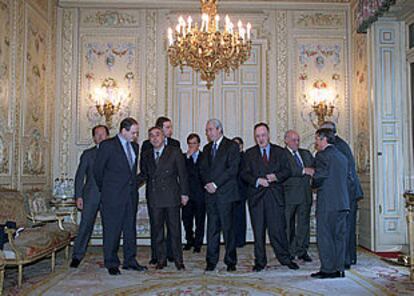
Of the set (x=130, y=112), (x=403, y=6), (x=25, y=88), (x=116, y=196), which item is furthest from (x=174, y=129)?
(x=403, y=6)

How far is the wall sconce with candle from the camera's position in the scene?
26.2 feet

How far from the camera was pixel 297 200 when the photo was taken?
227 inches

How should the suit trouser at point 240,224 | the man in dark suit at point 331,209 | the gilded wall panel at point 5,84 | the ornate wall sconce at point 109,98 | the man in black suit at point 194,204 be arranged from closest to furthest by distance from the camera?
1. the man in dark suit at point 331,209
2. the gilded wall panel at point 5,84
3. the man in black suit at point 194,204
4. the suit trouser at point 240,224
5. the ornate wall sconce at point 109,98

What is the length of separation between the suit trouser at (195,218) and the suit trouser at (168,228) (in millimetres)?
1436

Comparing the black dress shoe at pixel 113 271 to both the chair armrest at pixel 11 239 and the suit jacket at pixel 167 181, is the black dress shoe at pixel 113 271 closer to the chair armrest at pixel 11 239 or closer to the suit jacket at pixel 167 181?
the suit jacket at pixel 167 181

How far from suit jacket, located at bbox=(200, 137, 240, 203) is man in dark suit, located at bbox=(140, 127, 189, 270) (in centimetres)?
26

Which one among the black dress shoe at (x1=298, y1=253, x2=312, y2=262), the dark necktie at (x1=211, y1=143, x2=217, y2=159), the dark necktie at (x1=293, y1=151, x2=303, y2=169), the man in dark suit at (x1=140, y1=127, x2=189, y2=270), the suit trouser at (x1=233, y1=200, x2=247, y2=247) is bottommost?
the black dress shoe at (x1=298, y1=253, x2=312, y2=262)

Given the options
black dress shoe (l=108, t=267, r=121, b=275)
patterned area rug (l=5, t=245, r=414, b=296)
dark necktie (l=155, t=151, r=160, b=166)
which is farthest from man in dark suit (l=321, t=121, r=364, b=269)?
black dress shoe (l=108, t=267, r=121, b=275)

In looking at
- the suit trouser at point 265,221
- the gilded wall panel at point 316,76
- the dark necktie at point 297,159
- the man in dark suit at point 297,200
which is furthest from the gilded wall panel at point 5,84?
the gilded wall panel at point 316,76

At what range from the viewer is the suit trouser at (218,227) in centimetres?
503

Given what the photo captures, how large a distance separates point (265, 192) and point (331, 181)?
72 centimetres

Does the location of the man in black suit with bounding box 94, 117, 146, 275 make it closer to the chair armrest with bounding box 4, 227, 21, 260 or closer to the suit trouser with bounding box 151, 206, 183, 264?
the suit trouser with bounding box 151, 206, 183, 264

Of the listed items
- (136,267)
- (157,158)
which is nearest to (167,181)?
(157,158)

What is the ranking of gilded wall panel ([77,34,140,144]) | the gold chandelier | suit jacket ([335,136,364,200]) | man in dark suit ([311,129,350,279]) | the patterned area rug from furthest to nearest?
gilded wall panel ([77,34,140,144]), the gold chandelier, suit jacket ([335,136,364,200]), man in dark suit ([311,129,350,279]), the patterned area rug
